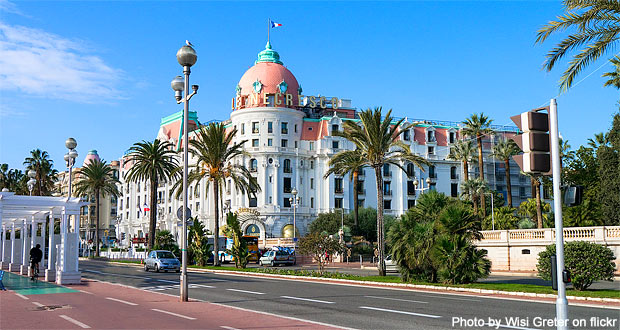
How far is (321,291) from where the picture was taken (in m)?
23.4

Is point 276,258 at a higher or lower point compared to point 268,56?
lower

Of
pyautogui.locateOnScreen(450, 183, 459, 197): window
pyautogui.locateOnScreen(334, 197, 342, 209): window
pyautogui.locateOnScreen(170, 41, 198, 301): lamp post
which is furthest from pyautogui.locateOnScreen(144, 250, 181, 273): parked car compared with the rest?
pyautogui.locateOnScreen(450, 183, 459, 197): window

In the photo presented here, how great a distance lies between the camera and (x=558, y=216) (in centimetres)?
873

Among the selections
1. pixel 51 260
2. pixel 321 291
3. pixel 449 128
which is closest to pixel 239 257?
pixel 51 260

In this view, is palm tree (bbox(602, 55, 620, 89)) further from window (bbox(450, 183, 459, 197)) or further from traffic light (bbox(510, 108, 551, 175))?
window (bbox(450, 183, 459, 197))

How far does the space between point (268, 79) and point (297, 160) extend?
1227 cm

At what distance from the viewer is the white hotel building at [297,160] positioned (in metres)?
80.1

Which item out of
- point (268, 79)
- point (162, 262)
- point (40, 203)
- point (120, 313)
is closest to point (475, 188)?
point (268, 79)

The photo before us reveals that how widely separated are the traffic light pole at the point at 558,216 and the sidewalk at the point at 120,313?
563 cm

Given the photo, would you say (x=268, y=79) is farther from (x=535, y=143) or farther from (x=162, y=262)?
(x=535, y=143)

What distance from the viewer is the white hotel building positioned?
80.1 metres

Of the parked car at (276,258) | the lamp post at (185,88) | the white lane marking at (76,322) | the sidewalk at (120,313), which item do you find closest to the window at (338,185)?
the parked car at (276,258)

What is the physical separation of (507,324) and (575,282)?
1026 cm

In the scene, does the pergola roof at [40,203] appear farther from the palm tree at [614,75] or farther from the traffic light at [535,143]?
the palm tree at [614,75]
